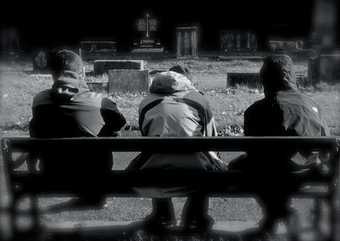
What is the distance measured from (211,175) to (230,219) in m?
1.22

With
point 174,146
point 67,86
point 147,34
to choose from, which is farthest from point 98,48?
point 174,146

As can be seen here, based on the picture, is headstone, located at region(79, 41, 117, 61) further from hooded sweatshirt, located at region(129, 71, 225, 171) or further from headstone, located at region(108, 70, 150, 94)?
hooded sweatshirt, located at region(129, 71, 225, 171)

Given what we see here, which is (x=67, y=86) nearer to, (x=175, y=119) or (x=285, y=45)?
(x=175, y=119)

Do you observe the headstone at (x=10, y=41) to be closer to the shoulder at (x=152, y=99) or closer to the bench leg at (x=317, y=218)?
the shoulder at (x=152, y=99)

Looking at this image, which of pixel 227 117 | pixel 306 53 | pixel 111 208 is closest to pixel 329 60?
pixel 227 117

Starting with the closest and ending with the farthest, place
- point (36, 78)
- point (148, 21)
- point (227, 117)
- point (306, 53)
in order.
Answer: point (227, 117)
point (36, 78)
point (306, 53)
point (148, 21)

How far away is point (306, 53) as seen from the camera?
21.5 meters

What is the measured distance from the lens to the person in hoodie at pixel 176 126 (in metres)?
4.38

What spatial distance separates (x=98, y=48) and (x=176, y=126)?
64.9 feet

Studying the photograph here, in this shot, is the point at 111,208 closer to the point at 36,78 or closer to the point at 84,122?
the point at 84,122

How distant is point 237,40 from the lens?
78.1 feet

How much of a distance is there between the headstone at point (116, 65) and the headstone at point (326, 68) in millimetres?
3533

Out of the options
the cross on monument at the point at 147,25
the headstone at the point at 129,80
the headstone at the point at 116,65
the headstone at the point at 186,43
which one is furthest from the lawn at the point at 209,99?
the cross on monument at the point at 147,25

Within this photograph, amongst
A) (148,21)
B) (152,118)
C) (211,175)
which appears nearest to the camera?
(211,175)
